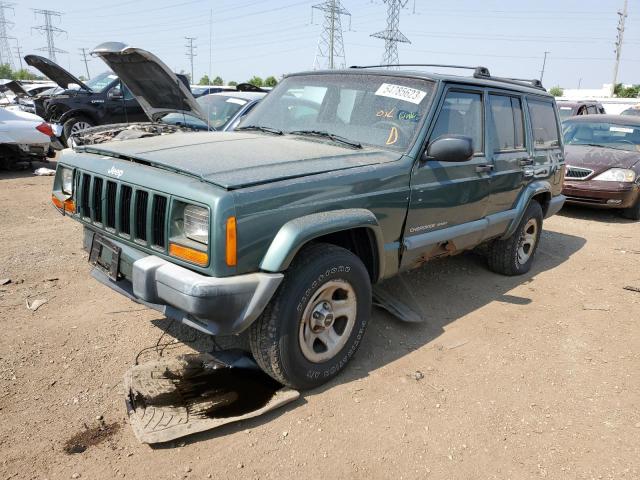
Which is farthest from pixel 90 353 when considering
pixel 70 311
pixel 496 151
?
pixel 496 151

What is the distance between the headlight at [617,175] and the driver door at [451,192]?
199 inches

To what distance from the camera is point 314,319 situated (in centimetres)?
300

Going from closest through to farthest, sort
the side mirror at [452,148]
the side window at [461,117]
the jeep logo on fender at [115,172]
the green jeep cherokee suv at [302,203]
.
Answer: the green jeep cherokee suv at [302,203] → the jeep logo on fender at [115,172] → the side mirror at [452,148] → the side window at [461,117]

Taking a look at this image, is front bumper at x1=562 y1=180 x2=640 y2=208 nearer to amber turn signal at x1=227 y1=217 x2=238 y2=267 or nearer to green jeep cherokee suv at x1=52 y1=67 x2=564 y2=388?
green jeep cherokee suv at x1=52 y1=67 x2=564 y2=388

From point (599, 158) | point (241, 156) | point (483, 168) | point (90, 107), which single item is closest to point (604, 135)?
point (599, 158)

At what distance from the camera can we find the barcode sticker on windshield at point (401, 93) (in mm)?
Result: 3660

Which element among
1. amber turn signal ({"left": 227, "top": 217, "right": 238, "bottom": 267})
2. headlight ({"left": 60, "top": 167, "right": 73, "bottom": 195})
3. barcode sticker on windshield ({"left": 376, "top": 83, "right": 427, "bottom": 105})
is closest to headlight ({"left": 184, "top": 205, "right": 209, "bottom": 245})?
amber turn signal ({"left": 227, "top": 217, "right": 238, "bottom": 267})

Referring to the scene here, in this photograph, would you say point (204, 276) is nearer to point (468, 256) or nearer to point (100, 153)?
point (100, 153)

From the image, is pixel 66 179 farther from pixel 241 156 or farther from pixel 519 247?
pixel 519 247

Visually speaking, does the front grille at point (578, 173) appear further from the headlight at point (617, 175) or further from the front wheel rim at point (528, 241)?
the front wheel rim at point (528, 241)

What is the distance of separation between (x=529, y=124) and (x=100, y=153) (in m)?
3.95

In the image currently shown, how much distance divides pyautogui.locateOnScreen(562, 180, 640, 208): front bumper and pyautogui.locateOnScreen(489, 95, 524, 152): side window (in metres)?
4.16

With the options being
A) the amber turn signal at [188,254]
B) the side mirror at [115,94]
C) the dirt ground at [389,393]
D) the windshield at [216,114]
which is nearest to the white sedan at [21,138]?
the side mirror at [115,94]

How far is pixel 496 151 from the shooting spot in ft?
14.4
